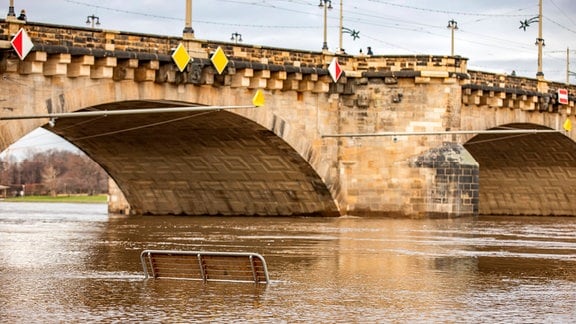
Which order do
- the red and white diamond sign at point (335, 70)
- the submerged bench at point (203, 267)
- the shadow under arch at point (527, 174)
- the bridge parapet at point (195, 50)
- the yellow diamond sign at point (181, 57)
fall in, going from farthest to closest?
the shadow under arch at point (527, 174) < the red and white diamond sign at point (335, 70) < the yellow diamond sign at point (181, 57) < the bridge parapet at point (195, 50) < the submerged bench at point (203, 267)

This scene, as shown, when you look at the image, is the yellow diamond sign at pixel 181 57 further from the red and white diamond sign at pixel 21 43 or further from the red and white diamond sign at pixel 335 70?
the red and white diamond sign at pixel 335 70

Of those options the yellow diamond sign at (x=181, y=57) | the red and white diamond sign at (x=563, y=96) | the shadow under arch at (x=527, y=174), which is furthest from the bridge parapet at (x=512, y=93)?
the yellow diamond sign at (x=181, y=57)

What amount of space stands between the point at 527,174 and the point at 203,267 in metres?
49.5

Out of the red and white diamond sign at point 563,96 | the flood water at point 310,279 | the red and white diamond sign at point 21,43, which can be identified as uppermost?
the red and white diamond sign at point 563,96

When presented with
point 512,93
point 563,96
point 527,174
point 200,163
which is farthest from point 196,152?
point 527,174

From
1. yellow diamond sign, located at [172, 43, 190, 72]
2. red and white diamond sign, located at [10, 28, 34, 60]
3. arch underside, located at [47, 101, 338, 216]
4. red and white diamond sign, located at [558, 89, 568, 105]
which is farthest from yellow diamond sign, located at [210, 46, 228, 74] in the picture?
red and white diamond sign, located at [558, 89, 568, 105]

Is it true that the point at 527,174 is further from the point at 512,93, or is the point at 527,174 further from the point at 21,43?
the point at 21,43

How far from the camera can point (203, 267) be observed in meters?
21.6

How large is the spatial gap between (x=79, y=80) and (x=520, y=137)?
2934 cm

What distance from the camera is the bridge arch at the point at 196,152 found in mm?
43156

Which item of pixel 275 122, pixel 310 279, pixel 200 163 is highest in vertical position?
pixel 275 122

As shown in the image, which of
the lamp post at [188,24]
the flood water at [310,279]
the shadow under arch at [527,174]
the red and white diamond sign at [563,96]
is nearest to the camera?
the flood water at [310,279]

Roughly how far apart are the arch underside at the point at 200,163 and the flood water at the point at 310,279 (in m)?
6.77

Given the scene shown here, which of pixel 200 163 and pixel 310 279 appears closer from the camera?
pixel 310 279
